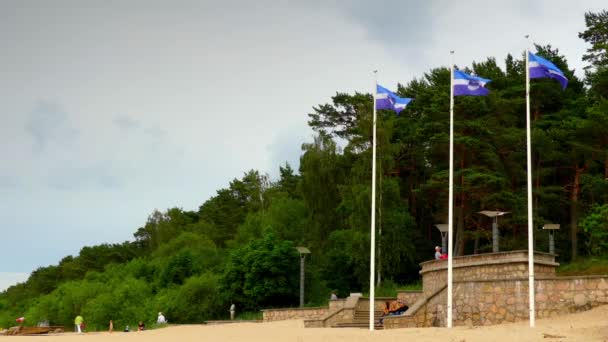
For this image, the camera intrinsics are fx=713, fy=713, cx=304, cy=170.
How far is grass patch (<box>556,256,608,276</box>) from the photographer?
30378 millimetres

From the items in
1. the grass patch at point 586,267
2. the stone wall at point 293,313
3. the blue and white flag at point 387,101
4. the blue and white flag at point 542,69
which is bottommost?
the stone wall at point 293,313

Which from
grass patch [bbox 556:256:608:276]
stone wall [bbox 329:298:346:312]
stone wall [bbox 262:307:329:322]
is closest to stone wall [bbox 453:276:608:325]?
stone wall [bbox 329:298:346:312]

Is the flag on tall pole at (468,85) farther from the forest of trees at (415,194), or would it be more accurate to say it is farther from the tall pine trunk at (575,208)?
the tall pine trunk at (575,208)

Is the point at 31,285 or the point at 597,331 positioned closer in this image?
the point at 597,331

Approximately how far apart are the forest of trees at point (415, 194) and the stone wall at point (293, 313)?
3.58m

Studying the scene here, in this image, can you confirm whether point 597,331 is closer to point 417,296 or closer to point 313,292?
point 417,296

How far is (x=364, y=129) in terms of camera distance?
1780 inches

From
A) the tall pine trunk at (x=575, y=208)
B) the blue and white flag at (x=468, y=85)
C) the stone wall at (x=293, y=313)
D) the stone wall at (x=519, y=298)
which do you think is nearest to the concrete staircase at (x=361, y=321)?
the stone wall at (x=293, y=313)

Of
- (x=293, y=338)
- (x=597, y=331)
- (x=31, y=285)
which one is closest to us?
(x=597, y=331)

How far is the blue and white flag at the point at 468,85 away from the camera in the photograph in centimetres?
2284

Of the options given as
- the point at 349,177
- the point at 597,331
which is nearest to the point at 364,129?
the point at 349,177

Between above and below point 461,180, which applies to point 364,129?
above

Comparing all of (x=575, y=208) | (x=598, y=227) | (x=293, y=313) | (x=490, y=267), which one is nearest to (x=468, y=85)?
(x=490, y=267)

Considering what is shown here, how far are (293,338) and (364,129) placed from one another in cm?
2623
